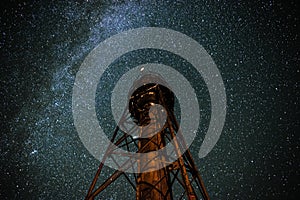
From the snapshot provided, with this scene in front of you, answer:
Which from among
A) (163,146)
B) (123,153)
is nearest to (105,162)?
(123,153)

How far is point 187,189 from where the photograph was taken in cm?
450

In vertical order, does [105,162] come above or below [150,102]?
below

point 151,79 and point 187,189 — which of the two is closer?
point 187,189

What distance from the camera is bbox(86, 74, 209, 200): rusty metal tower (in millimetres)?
5078

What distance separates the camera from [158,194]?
5164mm

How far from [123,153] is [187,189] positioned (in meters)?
2.17

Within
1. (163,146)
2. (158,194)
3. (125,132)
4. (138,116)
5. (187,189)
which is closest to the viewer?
(187,189)

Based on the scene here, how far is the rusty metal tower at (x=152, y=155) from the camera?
5078mm

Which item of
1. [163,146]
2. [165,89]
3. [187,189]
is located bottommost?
[187,189]

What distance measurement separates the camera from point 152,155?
6.07m

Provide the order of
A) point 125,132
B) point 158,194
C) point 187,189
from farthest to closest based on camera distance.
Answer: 1. point 125,132
2. point 158,194
3. point 187,189

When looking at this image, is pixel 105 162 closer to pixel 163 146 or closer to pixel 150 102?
pixel 163 146

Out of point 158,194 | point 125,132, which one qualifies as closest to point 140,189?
point 158,194

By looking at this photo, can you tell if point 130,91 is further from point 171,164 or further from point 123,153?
point 171,164
